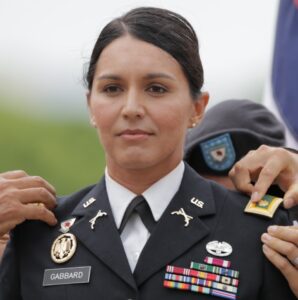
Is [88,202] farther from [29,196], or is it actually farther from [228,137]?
[228,137]

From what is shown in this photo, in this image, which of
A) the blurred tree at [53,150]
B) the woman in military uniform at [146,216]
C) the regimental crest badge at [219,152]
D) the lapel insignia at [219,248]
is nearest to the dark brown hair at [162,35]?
the woman in military uniform at [146,216]

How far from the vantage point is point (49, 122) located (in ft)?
93.4

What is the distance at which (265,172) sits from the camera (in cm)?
342

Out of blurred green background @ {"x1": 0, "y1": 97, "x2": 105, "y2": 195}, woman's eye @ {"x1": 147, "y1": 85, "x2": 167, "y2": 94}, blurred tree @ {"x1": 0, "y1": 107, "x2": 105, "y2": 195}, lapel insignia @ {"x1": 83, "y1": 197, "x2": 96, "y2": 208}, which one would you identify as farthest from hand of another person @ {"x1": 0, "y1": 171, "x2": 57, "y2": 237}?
blurred green background @ {"x1": 0, "y1": 97, "x2": 105, "y2": 195}

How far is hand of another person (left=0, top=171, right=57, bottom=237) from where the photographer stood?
3.38 metres

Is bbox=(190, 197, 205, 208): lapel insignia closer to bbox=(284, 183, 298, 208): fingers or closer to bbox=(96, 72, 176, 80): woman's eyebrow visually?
bbox=(284, 183, 298, 208): fingers

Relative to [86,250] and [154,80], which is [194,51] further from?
[86,250]

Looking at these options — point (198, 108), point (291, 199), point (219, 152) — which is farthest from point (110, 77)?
point (219, 152)

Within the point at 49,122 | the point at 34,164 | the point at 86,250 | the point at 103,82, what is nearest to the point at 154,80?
the point at 103,82

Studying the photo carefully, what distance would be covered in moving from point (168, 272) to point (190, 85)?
0.60 m

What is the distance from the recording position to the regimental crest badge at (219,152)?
4297mm

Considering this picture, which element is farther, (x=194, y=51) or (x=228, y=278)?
(x=194, y=51)

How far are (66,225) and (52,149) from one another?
21.9 metres

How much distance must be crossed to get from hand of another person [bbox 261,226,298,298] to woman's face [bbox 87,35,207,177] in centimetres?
44
